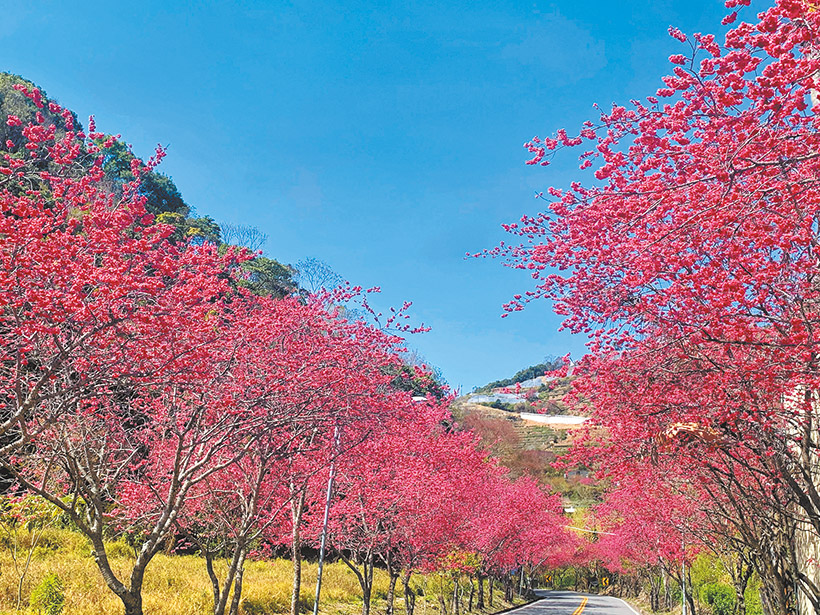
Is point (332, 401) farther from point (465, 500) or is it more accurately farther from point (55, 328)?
point (465, 500)

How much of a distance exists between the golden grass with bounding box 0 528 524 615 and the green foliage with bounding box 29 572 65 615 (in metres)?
0.20

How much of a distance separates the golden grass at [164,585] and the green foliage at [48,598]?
0.20m

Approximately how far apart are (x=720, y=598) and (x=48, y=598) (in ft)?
78.5

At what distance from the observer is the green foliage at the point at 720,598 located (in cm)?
2242

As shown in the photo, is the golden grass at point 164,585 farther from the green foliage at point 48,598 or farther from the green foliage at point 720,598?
the green foliage at point 720,598

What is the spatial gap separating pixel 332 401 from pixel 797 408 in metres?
6.34

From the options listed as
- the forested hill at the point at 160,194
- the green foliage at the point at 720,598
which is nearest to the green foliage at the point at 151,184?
the forested hill at the point at 160,194

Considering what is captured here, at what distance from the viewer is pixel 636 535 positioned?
95.0 feet

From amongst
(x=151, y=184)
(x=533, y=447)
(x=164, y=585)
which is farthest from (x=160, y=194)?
(x=533, y=447)

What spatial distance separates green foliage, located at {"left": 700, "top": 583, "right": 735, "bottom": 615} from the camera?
22.4m

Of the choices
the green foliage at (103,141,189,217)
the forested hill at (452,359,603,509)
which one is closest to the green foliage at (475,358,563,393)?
the forested hill at (452,359,603,509)

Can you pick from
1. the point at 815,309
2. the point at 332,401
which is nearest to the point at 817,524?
the point at 815,309

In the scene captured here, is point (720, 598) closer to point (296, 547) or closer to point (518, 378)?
point (296, 547)

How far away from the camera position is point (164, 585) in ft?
44.7
